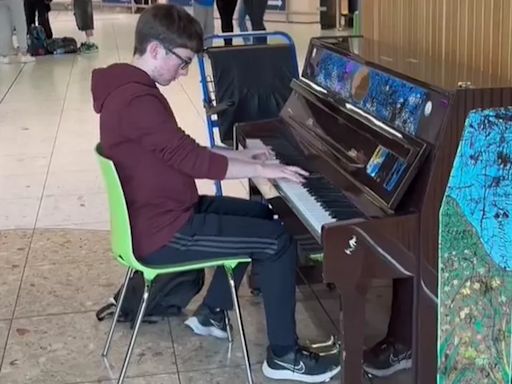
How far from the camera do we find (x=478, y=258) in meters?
2.01

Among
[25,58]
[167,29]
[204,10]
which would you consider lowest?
[25,58]

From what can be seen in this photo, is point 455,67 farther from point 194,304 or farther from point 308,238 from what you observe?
point 194,304

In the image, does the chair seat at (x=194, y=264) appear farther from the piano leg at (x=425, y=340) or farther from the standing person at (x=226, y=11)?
the standing person at (x=226, y=11)

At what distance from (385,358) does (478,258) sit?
2.11ft

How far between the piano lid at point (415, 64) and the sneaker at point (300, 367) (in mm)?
932

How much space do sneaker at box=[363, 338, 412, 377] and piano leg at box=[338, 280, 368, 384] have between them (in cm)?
33

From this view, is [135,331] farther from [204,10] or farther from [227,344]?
[204,10]

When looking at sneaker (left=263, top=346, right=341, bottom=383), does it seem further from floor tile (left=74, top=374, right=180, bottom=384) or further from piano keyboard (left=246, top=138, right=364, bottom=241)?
piano keyboard (left=246, top=138, right=364, bottom=241)

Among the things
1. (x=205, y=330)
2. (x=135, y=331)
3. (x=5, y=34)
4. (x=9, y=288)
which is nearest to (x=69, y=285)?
(x=9, y=288)

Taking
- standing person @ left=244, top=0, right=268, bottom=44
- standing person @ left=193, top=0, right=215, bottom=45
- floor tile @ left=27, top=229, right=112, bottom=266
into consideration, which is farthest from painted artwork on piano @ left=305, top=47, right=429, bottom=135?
standing person @ left=244, top=0, right=268, bottom=44

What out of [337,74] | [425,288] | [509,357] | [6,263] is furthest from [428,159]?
[6,263]

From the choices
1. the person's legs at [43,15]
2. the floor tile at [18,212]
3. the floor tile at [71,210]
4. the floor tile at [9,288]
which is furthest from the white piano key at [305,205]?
the person's legs at [43,15]

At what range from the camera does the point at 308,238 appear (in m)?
2.99

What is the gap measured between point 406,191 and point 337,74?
78 centimetres
